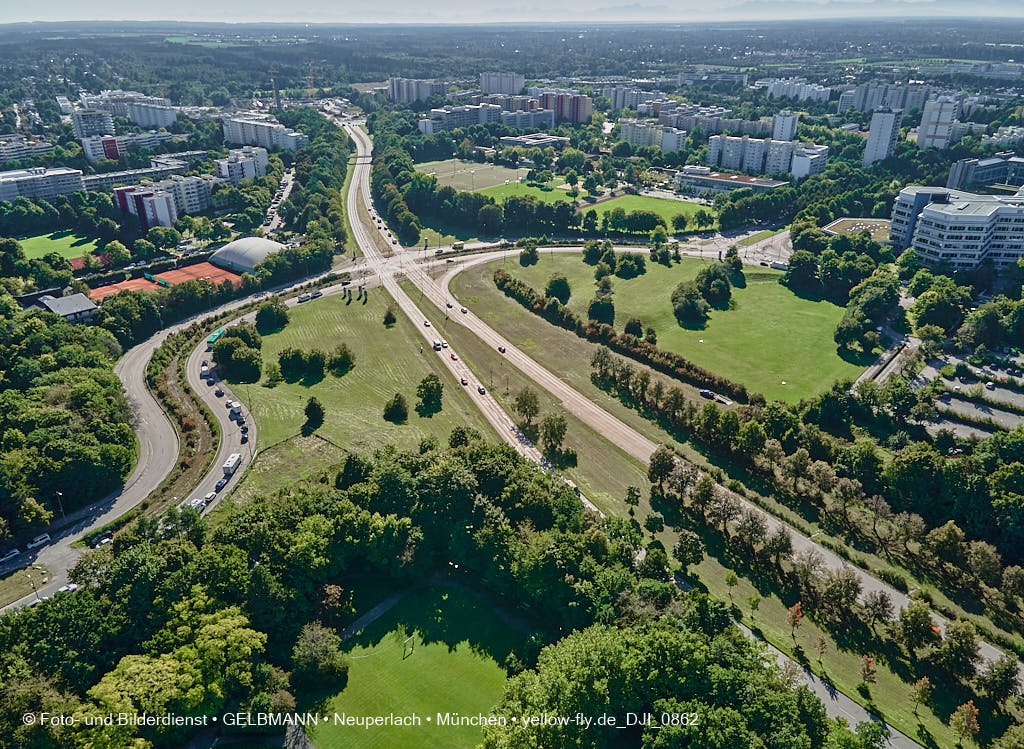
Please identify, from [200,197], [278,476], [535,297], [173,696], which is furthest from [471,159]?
[173,696]

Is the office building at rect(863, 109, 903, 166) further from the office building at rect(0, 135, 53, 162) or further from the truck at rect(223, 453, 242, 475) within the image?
the office building at rect(0, 135, 53, 162)

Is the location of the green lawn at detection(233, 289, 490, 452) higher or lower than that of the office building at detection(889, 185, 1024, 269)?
lower

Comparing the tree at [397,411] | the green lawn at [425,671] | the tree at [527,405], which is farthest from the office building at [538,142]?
the green lawn at [425,671]

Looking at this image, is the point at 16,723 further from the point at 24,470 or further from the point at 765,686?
the point at 765,686

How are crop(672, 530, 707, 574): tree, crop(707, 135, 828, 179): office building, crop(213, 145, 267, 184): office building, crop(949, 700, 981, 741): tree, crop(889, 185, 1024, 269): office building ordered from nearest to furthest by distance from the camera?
1. crop(949, 700, 981, 741): tree
2. crop(672, 530, 707, 574): tree
3. crop(889, 185, 1024, 269): office building
4. crop(213, 145, 267, 184): office building
5. crop(707, 135, 828, 179): office building

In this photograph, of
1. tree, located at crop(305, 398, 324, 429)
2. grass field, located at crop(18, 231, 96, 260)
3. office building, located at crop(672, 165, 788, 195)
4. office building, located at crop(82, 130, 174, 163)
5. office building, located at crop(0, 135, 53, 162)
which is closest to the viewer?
tree, located at crop(305, 398, 324, 429)

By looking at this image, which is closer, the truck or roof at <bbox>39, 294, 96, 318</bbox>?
the truck

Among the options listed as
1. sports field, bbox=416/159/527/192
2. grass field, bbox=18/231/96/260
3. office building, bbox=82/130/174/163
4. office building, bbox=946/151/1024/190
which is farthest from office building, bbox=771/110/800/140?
grass field, bbox=18/231/96/260
